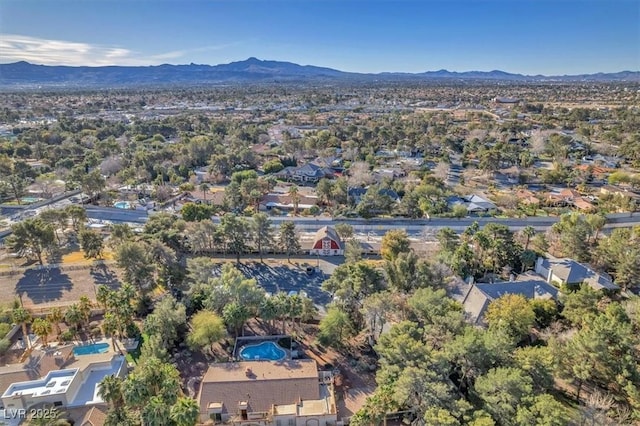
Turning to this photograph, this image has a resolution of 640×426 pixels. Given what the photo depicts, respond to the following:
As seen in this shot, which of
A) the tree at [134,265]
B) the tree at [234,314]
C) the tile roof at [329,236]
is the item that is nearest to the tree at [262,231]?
the tile roof at [329,236]

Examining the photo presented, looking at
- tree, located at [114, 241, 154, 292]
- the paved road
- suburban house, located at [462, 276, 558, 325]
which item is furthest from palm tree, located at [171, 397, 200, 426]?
the paved road

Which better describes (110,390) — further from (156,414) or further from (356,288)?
(356,288)

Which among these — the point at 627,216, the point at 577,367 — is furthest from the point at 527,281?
the point at 627,216

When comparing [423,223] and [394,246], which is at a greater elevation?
[394,246]

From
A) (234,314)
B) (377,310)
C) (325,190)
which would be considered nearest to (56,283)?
(234,314)

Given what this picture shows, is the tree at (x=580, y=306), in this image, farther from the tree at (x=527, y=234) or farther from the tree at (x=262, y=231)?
the tree at (x=262, y=231)

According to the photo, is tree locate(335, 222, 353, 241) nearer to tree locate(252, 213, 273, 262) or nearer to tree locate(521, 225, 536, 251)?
tree locate(252, 213, 273, 262)
